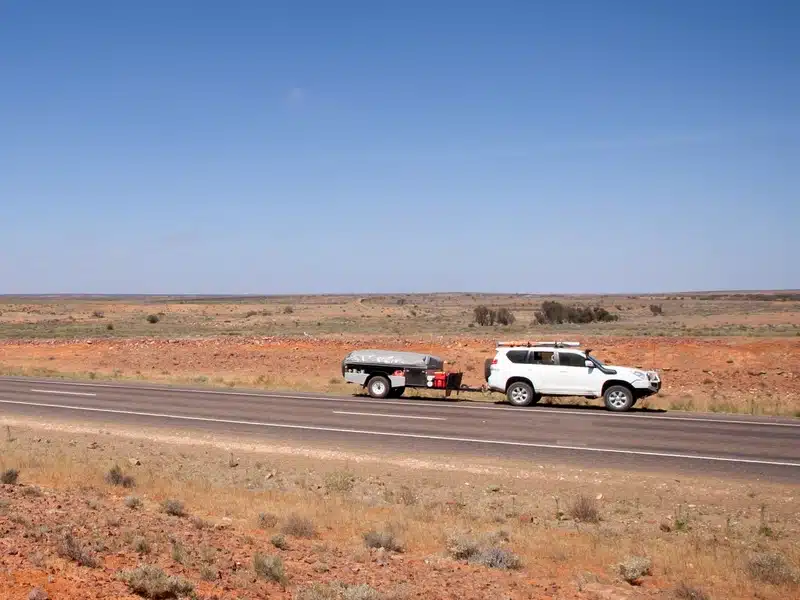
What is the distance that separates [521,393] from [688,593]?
1871 cm

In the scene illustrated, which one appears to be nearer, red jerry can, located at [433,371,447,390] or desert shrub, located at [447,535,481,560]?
desert shrub, located at [447,535,481,560]

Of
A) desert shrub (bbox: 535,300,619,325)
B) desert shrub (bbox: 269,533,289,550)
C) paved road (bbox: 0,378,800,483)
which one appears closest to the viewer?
desert shrub (bbox: 269,533,289,550)

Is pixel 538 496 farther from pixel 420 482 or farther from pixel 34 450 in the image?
pixel 34 450

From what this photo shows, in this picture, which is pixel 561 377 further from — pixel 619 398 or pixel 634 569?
pixel 634 569

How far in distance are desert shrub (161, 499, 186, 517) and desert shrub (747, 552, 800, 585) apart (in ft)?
25.3

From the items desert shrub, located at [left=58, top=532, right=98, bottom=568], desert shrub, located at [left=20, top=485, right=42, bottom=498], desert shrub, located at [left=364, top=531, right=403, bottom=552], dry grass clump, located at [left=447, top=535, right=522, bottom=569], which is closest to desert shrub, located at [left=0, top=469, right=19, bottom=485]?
desert shrub, located at [left=20, top=485, right=42, bottom=498]

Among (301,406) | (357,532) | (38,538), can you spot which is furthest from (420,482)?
(301,406)

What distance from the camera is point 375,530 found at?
11.4 m

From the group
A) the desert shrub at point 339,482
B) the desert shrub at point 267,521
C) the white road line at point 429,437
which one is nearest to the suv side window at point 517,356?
the white road line at point 429,437

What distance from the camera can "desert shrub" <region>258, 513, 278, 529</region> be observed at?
37.8 ft

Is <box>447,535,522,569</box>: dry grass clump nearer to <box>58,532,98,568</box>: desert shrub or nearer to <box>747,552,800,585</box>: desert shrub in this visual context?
<box>747,552,800,585</box>: desert shrub

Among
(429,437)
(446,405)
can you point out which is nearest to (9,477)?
(429,437)

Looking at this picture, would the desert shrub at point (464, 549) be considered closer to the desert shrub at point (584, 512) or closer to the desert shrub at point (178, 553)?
the desert shrub at point (584, 512)

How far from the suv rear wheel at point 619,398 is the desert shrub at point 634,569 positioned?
16717mm
